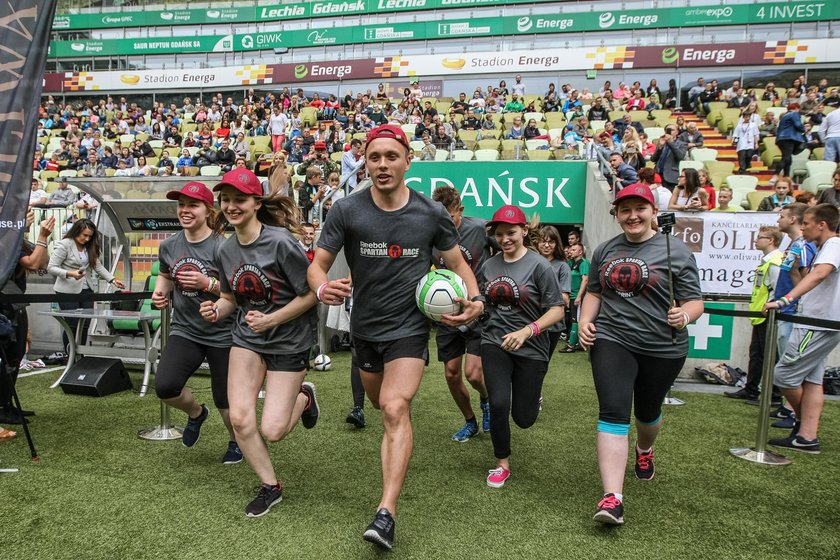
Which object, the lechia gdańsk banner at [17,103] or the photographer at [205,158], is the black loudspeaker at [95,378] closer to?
the lechia gdańsk banner at [17,103]

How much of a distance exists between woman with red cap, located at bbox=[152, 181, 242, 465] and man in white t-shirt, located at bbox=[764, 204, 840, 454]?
4.03m

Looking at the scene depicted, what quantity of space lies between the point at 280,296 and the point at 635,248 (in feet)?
6.79

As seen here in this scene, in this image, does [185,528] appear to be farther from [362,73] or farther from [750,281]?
[362,73]

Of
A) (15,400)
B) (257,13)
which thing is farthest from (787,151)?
(257,13)

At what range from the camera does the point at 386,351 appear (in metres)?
3.53

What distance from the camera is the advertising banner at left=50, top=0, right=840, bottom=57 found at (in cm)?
2509

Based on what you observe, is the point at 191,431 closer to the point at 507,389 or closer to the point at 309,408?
the point at 309,408

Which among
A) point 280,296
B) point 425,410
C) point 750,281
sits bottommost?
point 425,410

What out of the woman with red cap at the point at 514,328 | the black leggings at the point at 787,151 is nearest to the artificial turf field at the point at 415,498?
the woman with red cap at the point at 514,328

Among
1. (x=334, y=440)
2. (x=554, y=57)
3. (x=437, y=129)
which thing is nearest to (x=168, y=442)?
(x=334, y=440)

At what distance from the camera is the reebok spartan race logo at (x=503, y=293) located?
4.43m

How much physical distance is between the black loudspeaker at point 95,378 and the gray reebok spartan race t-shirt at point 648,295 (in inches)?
209

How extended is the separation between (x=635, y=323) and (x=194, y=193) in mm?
2945

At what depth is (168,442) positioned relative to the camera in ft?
16.8
